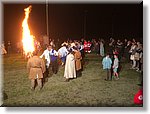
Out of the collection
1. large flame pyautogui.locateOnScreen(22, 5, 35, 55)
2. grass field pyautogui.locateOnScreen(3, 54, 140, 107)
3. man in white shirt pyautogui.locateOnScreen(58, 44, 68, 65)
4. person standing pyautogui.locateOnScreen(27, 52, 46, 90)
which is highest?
large flame pyautogui.locateOnScreen(22, 5, 35, 55)

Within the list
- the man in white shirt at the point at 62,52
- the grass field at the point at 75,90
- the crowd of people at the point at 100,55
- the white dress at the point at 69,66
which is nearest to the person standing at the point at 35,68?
the crowd of people at the point at 100,55

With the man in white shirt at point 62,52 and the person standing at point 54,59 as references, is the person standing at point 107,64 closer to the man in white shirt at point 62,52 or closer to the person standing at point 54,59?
the person standing at point 54,59

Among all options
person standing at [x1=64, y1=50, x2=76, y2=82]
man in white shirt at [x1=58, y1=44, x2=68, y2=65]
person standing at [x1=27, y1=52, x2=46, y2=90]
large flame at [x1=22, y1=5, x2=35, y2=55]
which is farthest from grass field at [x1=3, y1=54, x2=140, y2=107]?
man in white shirt at [x1=58, y1=44, x2=68, y2=65]

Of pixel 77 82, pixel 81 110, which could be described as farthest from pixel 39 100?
pixel 77 82

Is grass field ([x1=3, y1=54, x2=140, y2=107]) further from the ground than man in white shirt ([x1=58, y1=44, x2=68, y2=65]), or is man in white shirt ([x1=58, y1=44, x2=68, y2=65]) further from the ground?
man in white shirt ([x1=58, y1=44, x2=68, y2=65])

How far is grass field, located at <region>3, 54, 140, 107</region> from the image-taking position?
729 centimetres

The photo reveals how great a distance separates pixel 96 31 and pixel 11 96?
5.89 meters

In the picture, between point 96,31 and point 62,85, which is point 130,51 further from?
point 62,85

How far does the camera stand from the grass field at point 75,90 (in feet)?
23.9

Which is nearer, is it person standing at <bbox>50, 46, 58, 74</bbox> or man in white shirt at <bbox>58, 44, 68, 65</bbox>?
person standing at <bbox>50, 46, 58, 74</bbox>

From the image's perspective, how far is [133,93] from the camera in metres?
7.70

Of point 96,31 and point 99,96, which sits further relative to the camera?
point 96,31

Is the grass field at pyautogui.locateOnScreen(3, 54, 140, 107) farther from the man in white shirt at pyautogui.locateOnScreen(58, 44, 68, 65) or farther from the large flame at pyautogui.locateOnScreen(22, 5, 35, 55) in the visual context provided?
the man in white shirt at pyautogui.locateOnScreen(58, 44, 68, 65)

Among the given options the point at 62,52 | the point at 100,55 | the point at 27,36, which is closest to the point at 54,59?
the point at 62,52
